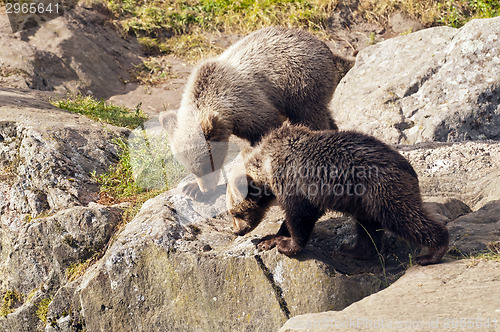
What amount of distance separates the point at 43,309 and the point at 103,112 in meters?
4.47

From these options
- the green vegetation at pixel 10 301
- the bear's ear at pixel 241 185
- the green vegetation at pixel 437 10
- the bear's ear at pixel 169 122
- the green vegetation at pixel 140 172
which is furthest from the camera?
the green vegetation at pixel 437 10

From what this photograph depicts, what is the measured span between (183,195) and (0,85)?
215 inches

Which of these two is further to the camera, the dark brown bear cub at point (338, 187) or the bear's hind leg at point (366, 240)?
the bear's hind leg at point (366, 240)

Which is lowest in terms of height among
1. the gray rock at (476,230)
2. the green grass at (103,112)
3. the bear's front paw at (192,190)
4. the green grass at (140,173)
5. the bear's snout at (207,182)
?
the green grass at (103,112)

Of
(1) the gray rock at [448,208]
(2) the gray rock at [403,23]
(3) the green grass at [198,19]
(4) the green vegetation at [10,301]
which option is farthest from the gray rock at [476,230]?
(3) the green grass at [198,19]

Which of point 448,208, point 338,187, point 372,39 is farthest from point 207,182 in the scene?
point 372,39

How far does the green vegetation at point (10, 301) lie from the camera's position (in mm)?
→ 5156

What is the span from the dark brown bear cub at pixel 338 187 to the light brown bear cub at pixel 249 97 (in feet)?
3.49

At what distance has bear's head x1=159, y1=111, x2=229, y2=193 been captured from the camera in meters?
5.50

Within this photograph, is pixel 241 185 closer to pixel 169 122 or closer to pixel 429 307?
pixel 169 122

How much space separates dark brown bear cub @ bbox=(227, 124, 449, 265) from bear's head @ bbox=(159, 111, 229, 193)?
96cm

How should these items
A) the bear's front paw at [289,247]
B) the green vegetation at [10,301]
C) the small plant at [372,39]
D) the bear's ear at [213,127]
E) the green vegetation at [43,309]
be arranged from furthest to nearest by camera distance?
the small plant at [372,39] < the bear's ear at [213,127] < the green vegetation at [10,301] < the green vegetation at [43,309] < the bear's front paw at [289,247]

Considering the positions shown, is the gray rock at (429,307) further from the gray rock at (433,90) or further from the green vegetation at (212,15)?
the green vegetation at (212,15)

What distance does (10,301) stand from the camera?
17.0 ft
